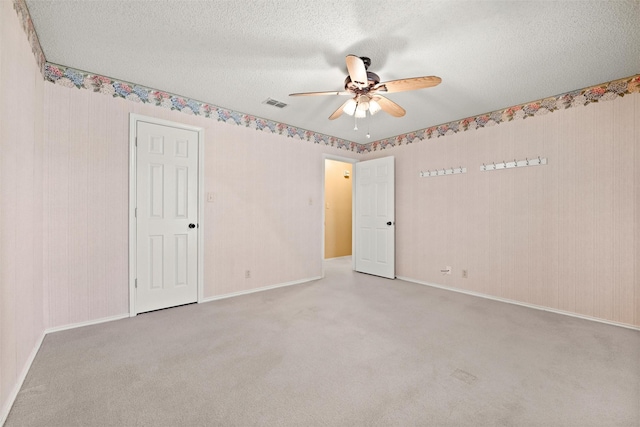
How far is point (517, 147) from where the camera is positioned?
345 cm

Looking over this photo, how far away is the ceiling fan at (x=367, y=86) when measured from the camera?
207 centimetres

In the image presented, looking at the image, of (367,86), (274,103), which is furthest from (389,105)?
(274,103)

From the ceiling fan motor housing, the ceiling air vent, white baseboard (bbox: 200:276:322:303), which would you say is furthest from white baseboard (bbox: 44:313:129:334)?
the ceiling fan motor housing

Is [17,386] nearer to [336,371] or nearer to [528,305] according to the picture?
[336,371]

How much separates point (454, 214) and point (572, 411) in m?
2.78

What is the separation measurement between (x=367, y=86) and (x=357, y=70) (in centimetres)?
32

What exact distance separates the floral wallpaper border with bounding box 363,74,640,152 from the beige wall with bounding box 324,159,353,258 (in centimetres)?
222

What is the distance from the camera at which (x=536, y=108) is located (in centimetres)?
329

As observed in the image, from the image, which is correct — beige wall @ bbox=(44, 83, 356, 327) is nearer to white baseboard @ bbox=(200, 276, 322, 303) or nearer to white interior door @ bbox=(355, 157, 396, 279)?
white baseboard @ bbox=(200, 276, 322, 303)

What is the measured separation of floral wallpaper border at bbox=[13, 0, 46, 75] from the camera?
1.75m

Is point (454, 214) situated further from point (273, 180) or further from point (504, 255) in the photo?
point (273, 180)

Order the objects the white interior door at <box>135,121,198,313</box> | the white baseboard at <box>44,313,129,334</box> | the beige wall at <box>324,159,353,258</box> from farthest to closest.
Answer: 1. the beige wall at <box>324,159,353,258</box>
2. the white interior door at <box>135,121,198,313</box>
3. the white baseboard at <box>44,313,129,334</box>

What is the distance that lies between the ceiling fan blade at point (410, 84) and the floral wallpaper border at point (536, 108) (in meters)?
2.01

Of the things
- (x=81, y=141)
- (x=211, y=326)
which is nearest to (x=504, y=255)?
(x=211, y=326)
